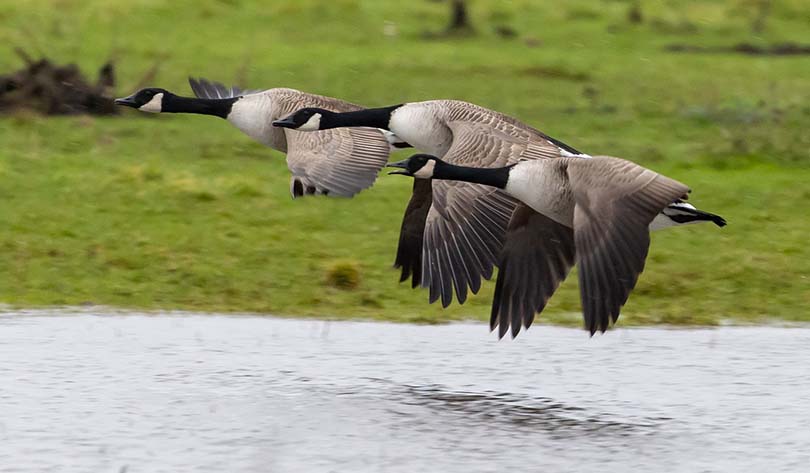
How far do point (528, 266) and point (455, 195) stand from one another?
896mm

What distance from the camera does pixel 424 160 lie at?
791 cm

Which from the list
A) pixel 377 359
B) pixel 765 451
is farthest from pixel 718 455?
pixel 377 359

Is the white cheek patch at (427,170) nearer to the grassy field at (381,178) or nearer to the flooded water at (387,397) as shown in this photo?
the flooded water at (387,397)

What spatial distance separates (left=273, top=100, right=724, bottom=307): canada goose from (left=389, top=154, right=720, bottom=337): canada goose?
14 centimetres

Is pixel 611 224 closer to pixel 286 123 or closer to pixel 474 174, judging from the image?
pixel 474 174

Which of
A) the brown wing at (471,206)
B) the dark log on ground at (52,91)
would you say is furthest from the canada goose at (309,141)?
the dark log on ground at (52,91)

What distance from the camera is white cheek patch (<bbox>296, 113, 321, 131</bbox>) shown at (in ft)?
29.6

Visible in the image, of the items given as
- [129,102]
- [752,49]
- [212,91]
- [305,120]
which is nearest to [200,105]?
[129,102]

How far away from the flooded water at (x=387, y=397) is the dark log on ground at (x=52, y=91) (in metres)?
6.64

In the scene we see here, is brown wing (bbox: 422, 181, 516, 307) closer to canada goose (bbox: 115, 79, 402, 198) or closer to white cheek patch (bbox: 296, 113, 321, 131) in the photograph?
canada goose (bbox: 115, 79, 402, 198)

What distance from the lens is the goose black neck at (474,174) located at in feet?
25.2

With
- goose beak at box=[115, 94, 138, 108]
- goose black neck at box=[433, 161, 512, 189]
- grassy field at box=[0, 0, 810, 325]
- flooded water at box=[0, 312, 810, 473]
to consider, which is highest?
goose black neck at box=[433, 161, 512, 189]

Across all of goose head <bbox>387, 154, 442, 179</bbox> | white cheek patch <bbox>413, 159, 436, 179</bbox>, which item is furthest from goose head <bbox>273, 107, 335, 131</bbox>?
white cheek patch <bbox>413, 159, 436, 179</bbox>

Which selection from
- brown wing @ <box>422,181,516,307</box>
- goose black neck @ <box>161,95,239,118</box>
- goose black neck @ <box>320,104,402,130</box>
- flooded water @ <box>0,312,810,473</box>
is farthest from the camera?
goose black neck @ <box>161,95,239,118</box>
